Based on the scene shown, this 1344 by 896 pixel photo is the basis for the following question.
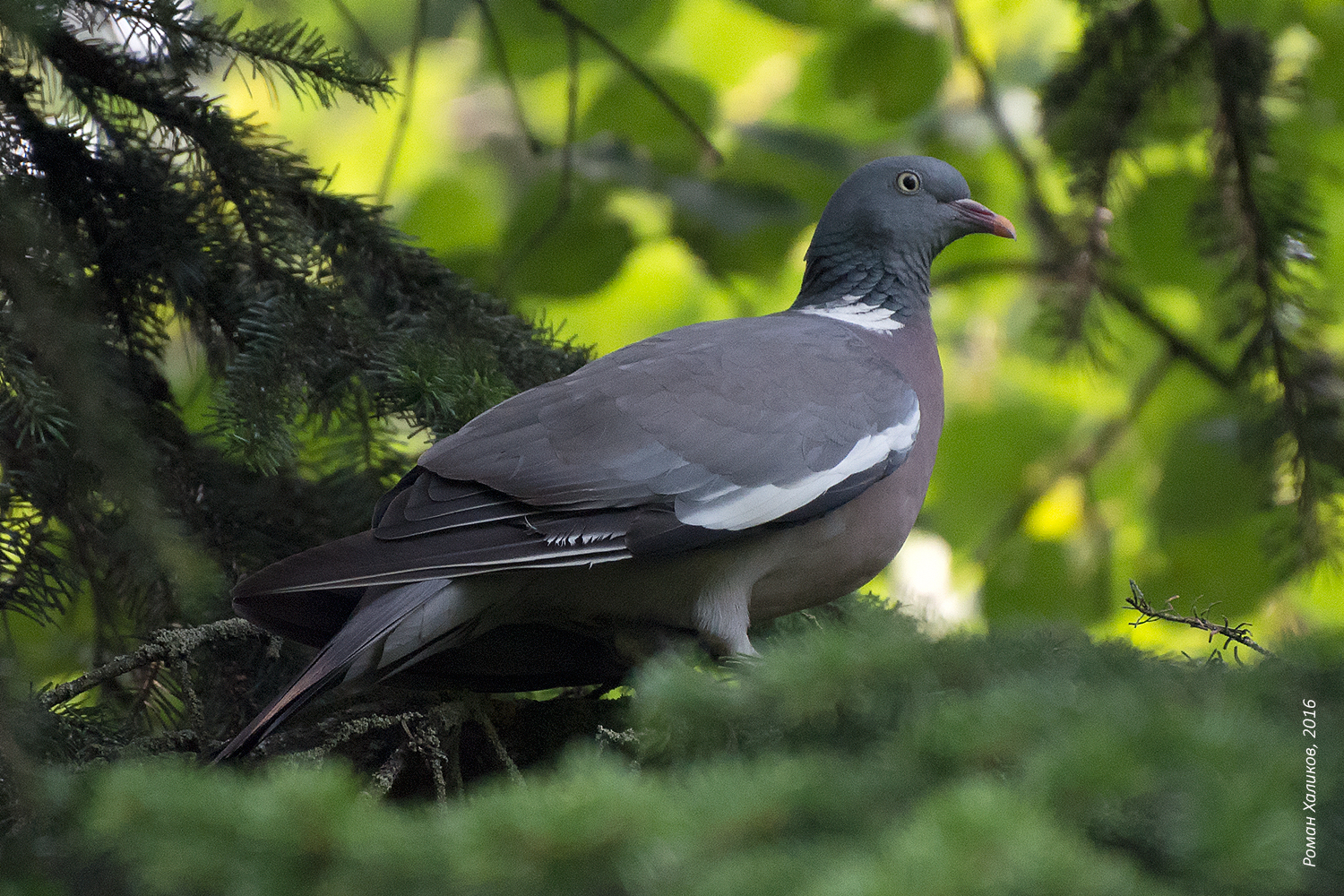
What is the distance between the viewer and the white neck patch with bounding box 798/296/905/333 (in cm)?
253

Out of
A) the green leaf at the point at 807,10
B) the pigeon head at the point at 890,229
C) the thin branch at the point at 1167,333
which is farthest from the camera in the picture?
the thin branch at the point at 1167,333

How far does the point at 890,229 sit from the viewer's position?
2697mm

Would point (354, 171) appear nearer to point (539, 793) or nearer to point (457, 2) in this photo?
point (457, 2)

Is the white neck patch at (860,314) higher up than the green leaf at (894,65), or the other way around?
the green leaf at (894,65)

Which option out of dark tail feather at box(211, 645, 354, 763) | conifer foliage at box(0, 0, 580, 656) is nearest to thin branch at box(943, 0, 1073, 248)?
conifer foliage at box(0, 0, 580, 656)

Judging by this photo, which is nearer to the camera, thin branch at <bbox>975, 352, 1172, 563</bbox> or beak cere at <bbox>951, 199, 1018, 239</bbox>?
beak cere at <bbox>951, 199, 1018, 239</bbox>

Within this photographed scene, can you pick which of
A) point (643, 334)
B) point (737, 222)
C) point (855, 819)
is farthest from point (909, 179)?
point (855, 819)

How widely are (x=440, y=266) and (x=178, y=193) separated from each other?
19.1 inches

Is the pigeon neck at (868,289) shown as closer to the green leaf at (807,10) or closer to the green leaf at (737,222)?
the green leaf at (737,222)

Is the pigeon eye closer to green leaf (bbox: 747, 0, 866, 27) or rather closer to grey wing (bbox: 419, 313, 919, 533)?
grey wing (bbox: 419, 313, 919, 533)

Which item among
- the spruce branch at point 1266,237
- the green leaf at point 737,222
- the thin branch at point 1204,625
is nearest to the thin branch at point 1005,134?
the spruce branch at point 1266,237

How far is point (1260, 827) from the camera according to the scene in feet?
2.44

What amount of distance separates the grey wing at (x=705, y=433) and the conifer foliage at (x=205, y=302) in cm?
18

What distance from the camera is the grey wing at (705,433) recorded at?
193cm
